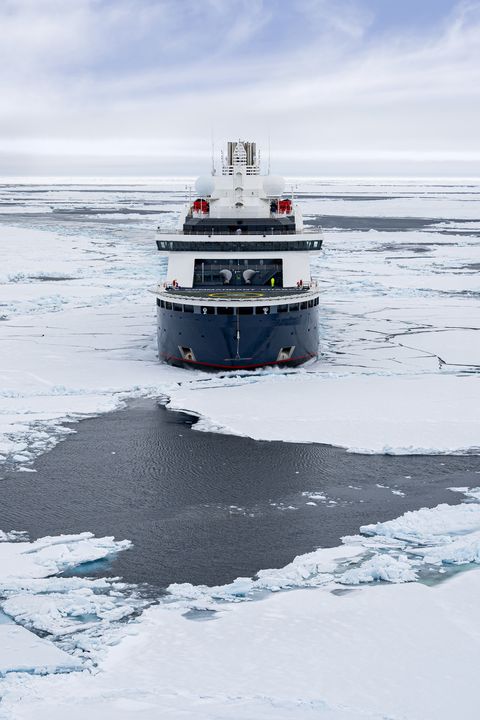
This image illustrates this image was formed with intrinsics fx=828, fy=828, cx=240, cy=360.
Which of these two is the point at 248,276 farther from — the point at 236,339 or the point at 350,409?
the point at 350,409

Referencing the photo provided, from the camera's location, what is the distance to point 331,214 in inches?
4107

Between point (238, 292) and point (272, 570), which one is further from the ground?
point (238, 292)

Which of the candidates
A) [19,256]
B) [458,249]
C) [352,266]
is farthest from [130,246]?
[458,249]

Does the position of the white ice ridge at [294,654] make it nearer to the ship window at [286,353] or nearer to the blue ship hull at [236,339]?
the blue ship hull at [236,339]

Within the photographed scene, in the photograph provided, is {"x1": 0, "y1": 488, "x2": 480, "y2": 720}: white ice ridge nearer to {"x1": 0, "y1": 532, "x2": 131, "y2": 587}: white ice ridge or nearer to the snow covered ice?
the snow covered ice

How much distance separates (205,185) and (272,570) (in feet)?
76.9

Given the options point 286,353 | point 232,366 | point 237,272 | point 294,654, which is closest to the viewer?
point 294,654

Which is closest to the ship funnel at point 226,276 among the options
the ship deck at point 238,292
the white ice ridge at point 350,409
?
the ship deck at point 238,292

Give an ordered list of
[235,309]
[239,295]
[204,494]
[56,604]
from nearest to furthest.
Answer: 1. [56,604]
2. [204,494]
3. [235,309]
4. [239,295]

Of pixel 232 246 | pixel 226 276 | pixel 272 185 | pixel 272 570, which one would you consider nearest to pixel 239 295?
pixel 226 276

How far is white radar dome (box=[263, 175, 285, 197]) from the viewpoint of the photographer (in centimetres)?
3356

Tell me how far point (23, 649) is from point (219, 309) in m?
15.7

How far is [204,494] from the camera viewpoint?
1620cm

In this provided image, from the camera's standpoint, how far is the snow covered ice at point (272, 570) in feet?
31.3
